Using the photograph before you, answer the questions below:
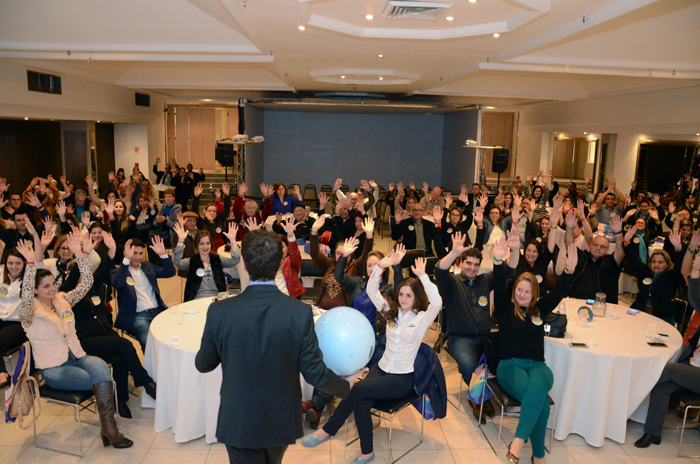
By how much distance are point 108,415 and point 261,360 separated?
2.46m

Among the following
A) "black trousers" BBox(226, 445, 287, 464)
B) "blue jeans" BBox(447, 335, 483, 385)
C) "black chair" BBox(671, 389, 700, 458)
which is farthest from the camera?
"blue jeans" BBox(447, 335, 483, 385)

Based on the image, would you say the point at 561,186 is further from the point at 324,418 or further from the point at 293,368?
the point at 293,368

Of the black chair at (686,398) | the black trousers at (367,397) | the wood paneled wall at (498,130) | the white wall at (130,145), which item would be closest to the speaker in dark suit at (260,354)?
the black trousers at (367,397)

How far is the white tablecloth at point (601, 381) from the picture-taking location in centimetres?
409

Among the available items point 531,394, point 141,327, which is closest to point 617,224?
point 531,394

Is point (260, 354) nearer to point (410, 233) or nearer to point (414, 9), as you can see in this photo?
point (414, 9)

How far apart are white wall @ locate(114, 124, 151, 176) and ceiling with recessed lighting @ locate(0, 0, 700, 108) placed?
16.5 ft

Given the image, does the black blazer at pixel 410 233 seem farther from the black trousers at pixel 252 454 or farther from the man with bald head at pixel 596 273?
the black trousers at pixel 252 454

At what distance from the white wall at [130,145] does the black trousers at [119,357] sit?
1170 cm

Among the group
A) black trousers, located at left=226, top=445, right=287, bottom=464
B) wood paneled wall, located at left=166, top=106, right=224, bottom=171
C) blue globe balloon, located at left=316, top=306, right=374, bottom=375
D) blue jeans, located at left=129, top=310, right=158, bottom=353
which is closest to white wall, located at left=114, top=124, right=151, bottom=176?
wood paneled wall, located at left=166, top=106, right=224, bottom=171

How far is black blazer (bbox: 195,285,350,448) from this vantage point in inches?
85.8

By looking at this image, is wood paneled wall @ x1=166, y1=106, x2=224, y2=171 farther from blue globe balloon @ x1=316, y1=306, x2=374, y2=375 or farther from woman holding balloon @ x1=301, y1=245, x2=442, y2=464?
blue globe balloon @ x1=316, y1=306, x2=374, y2=375

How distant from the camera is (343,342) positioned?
2.80 m

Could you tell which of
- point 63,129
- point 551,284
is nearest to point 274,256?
point 551,284
